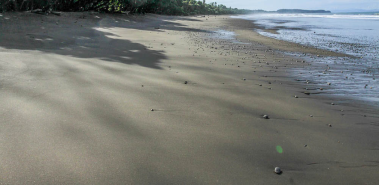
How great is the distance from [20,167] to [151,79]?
7.85 ft

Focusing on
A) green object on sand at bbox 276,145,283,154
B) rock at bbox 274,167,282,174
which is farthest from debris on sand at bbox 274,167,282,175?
green object on sand at bbox 276,145,283,154

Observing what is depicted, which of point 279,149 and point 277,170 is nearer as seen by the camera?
point 277,170

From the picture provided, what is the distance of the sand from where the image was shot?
67.4 inches

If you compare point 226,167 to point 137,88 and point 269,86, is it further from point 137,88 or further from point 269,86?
point 269,86

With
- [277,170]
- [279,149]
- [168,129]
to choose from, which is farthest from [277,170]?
[168,129]

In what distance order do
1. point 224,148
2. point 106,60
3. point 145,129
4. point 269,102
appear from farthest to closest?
point 106,60, point 269,102, point 145,129, point 224,148

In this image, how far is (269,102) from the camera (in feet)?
10.7

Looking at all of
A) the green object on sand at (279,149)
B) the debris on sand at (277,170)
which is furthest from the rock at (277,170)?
the green object on sand at (279,149)

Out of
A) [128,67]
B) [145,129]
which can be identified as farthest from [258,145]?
[128,67]

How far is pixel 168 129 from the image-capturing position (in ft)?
7.55

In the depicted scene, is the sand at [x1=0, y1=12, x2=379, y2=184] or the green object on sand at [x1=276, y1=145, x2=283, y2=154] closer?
the sand at [x1=0, y1=12, x2=379, y2=184]

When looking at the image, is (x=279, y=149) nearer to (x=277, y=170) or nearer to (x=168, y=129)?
(x=277, y=170)

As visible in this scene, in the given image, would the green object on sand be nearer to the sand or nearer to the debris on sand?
the sand

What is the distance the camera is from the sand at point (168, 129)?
1.71 meters
